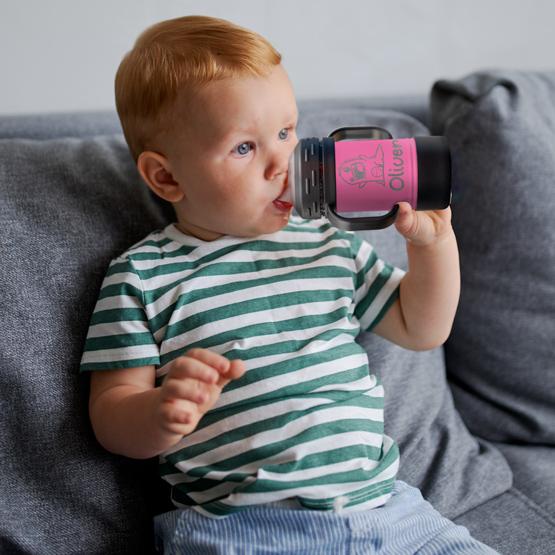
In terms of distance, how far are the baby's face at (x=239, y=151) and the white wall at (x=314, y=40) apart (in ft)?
1.52

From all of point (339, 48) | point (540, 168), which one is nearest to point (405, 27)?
point (339, 48)

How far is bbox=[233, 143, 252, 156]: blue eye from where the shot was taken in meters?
0.96

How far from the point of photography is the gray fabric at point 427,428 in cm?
115

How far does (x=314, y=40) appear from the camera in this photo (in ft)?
4.99

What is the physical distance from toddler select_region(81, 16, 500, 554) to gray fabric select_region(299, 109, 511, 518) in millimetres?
143

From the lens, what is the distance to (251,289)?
0.99 meters

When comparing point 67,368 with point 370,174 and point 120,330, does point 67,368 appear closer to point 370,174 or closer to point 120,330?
point 120,330

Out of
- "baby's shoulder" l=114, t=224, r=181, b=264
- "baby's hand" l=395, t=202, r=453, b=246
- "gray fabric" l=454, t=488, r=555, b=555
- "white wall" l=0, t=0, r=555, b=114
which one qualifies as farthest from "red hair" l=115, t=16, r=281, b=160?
"gray fabric" l=454, t=488, r=555, b=555

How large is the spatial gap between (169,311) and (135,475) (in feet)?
0.78

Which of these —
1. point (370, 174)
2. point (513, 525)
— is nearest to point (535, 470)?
point (513, 525)

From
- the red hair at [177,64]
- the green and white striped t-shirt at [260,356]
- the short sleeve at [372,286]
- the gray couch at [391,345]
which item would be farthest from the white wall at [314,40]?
the short sleeve at [372,286]

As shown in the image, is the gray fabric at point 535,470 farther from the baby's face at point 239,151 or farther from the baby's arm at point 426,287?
the baby's face at point 239,151

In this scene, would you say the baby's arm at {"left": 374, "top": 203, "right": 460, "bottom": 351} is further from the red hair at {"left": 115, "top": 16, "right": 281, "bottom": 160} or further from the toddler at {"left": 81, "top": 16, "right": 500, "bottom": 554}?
the red hair at {"left": 115, "top": 16, "right": 281, "bottom": 160}

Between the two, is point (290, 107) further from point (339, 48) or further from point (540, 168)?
point (339, 48)
